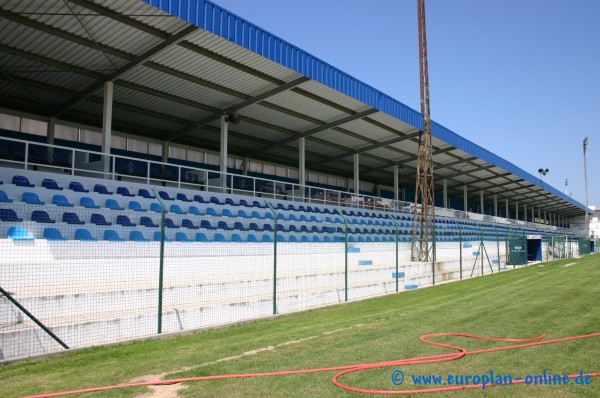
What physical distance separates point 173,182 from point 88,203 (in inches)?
244

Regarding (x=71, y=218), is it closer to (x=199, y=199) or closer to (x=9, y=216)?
(x=9, y=216)

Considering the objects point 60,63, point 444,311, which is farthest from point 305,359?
point 60,63

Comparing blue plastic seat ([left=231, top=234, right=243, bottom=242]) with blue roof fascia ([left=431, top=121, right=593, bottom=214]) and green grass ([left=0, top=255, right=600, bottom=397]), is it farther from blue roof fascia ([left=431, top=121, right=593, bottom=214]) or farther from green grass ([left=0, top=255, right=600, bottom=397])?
blue roof fascia ([left=431, top=121, right=593, bottom=214])

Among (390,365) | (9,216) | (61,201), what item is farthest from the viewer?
(61,201)

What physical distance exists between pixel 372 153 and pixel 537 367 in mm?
27712

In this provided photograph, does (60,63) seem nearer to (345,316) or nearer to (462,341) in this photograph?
(345,316)

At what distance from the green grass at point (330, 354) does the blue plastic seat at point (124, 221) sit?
15.7 ft

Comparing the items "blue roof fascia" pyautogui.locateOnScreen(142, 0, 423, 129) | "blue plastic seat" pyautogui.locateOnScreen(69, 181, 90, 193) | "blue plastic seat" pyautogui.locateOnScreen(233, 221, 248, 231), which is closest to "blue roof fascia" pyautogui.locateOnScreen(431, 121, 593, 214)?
"blue roof fascia" pyautogui.locateOnScreen(142, 0, 423, 129)

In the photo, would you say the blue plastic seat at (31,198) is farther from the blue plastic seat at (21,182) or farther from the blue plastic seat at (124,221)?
the blue plastic seat at (124,221)

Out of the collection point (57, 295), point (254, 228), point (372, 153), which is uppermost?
point (372, 153)

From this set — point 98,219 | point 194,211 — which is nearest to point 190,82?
point 194,211

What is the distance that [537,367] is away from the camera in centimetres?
546

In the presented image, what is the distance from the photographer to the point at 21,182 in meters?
12.8

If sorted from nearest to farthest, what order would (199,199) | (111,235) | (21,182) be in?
1. (111,235)
2. (21,182)
3. (199,199)
